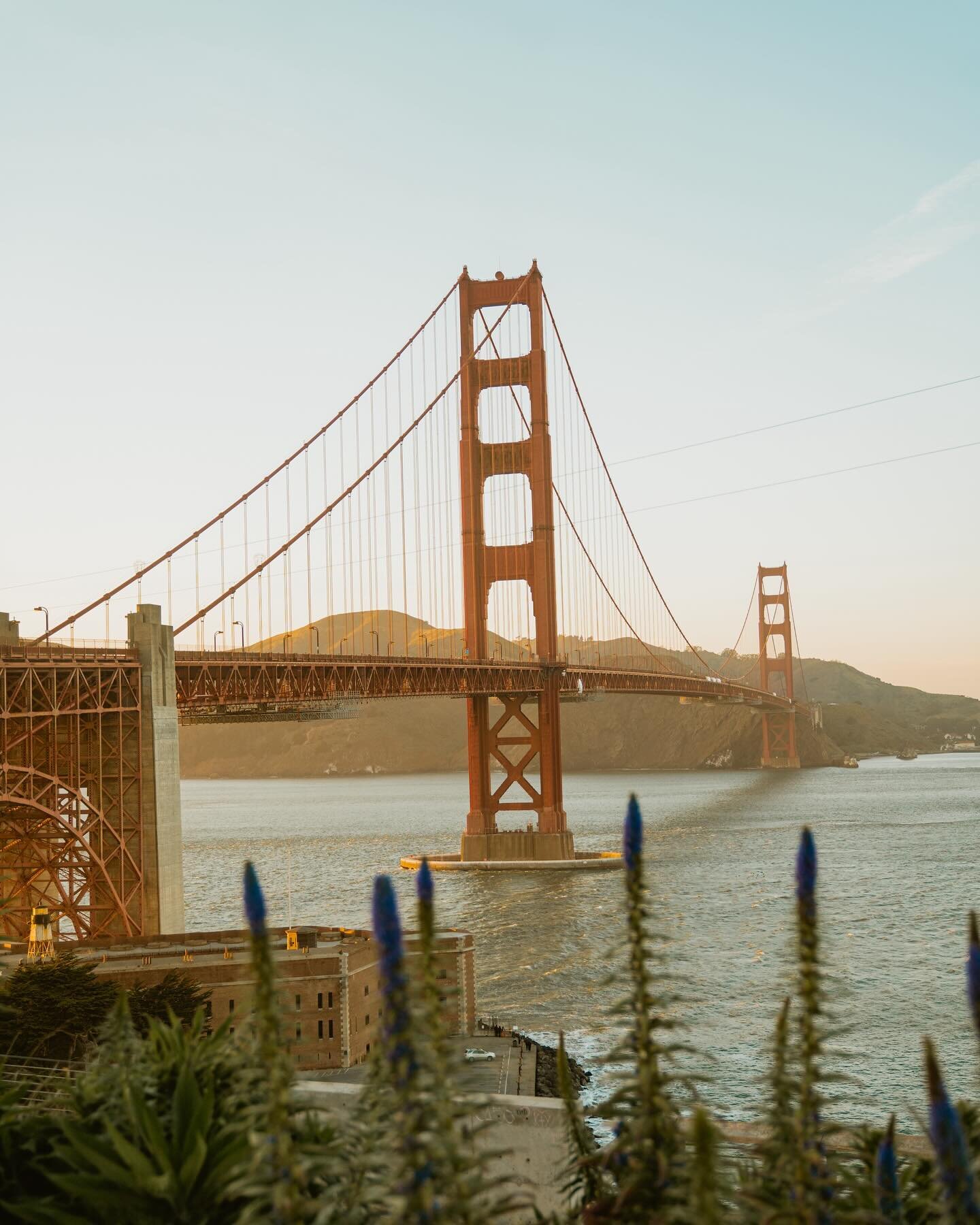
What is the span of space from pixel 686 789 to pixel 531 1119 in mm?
140927

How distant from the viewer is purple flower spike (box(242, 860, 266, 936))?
179 inches

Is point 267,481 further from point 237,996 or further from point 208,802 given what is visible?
Answer: point 208,802

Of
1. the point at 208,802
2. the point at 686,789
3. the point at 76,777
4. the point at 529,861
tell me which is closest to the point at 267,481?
the point at 529,861

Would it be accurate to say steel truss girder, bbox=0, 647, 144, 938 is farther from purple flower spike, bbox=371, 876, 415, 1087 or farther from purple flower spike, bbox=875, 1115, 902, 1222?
purple flower spike, bbox=371, 876, 415, 1087

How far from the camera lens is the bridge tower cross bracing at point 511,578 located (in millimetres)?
67688

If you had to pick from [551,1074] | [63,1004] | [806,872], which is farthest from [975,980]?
[551,1074]

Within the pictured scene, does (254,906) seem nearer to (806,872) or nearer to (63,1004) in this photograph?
(806,872)

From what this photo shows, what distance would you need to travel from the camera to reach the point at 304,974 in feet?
107

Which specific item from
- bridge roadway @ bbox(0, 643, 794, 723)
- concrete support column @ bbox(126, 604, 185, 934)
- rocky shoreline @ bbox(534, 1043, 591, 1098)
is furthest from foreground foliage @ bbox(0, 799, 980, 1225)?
concrete support column @ bbox(126, 604, 185, 934)

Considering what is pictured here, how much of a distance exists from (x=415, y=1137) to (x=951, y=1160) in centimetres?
A: 181

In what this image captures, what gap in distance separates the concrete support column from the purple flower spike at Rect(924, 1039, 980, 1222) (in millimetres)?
31453

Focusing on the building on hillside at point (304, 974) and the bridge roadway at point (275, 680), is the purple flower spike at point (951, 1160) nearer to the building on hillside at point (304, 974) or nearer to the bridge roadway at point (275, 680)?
the building on hillside at point (304, 974)

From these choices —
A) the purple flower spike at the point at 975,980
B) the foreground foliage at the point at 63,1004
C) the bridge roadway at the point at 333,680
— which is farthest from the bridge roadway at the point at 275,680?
the purple flower spike at the point at 975,980

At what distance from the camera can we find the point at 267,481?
198ft
